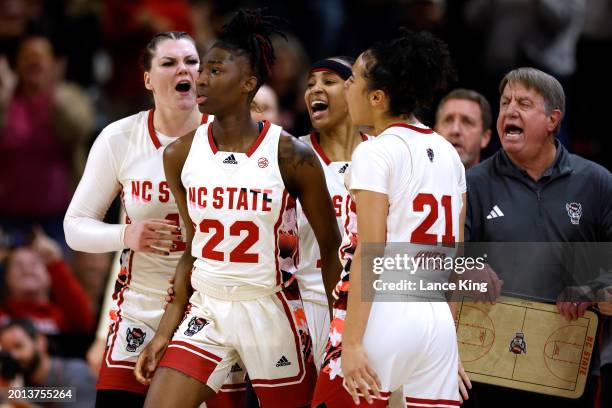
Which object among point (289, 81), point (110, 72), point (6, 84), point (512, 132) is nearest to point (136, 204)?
point (512, 132)

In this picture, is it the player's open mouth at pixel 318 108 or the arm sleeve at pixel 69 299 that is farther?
the arm sleeve at pixel 69 299

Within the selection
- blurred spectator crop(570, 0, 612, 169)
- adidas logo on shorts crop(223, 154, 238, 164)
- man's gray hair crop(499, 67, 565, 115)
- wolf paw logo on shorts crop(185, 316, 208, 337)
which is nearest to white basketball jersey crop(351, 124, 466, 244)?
adidas logo on shorts crop(223, 154, 238, 164)

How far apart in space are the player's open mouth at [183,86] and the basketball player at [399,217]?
128 centimetres

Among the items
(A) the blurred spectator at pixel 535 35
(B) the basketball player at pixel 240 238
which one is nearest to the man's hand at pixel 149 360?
Result: (B) the basketball player at pixel 240 238

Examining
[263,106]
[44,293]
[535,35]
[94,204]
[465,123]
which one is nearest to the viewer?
[94,204]

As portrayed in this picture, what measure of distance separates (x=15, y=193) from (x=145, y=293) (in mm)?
3871

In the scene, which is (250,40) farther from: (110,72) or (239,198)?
(110,72)

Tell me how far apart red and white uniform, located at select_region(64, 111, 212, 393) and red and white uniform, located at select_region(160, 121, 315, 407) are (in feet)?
1.67

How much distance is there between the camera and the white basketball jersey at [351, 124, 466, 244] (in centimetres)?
419

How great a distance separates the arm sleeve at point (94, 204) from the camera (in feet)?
17.1

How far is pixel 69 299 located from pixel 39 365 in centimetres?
104

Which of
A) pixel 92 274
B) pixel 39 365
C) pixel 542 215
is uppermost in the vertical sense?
pixel 542 215

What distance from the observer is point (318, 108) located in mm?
5668

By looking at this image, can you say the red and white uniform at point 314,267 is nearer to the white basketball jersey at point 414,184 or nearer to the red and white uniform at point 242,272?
the red and white uniform at point 242,272
